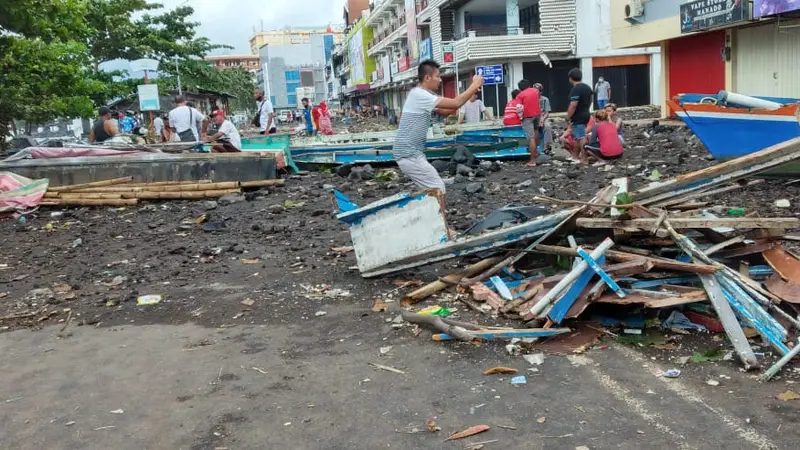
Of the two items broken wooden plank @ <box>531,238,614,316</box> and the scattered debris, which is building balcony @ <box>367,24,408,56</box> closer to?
broken wooden plank @ <box>531,238,614,316</box>

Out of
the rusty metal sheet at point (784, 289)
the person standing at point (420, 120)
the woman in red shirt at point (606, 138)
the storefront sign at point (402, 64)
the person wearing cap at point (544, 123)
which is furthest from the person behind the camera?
the storefront sign at point (402, 64)

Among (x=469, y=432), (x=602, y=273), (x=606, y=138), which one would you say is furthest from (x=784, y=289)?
(x=606, y=138)

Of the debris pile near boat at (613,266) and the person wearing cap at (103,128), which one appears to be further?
the person wearing cap at (103,128)

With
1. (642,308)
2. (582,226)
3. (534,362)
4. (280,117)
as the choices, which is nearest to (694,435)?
(534,362)

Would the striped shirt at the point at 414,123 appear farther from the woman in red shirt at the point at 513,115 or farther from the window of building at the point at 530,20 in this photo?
the window of building at the point at 530,20

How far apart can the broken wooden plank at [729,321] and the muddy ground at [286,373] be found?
0.09 meters

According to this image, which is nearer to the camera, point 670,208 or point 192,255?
point 670,208

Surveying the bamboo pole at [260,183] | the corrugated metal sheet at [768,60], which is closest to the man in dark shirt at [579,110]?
the bamboo pole at [260,183]

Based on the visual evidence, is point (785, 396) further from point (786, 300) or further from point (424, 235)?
point (424, 235)

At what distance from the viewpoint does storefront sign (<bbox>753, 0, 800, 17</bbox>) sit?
49.0 ft

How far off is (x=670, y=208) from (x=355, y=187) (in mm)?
6606

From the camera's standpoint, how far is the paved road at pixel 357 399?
3.13 m

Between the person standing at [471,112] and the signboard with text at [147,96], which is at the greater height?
the signboard with text at [147,96]

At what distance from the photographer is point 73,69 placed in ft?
44.5
